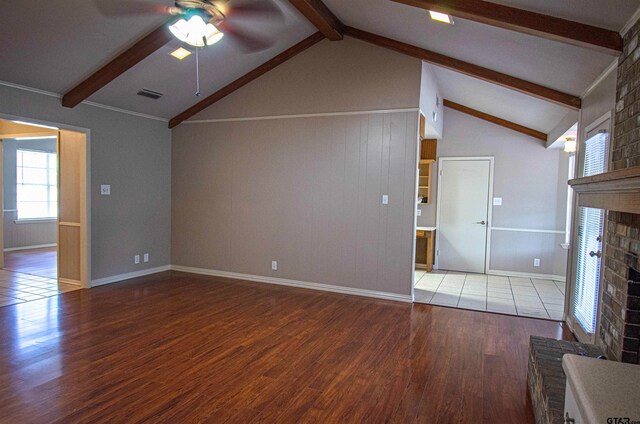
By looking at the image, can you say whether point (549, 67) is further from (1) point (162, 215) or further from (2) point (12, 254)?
(2) point (12, 254)

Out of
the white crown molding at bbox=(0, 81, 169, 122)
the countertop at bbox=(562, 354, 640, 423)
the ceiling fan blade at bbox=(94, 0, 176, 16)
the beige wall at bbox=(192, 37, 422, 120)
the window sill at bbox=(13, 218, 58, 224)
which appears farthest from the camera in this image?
the window sill at bbox=(13, 218, 58, 224)

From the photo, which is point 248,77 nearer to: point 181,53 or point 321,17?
point 181,53

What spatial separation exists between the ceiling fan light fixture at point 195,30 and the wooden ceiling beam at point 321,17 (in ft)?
5.10

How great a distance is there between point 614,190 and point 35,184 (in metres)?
10.4

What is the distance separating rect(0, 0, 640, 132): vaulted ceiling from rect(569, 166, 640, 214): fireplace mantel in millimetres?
1149

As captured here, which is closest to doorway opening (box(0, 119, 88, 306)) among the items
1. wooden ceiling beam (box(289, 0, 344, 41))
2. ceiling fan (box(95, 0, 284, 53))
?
ceiling fan (box(95, 0, 284, 53))

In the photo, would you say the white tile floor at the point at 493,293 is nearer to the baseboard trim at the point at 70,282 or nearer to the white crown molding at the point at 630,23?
the white crown molding at the point at 630,23

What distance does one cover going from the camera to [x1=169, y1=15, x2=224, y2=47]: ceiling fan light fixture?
9.67ft

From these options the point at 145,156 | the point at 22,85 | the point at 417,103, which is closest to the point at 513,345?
the point at 417,103

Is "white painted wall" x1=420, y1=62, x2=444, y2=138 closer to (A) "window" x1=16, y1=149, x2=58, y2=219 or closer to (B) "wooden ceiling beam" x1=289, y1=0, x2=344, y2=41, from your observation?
(B) "wooden ceiling beam" x1=289, y1=0, x2=344, y2=41

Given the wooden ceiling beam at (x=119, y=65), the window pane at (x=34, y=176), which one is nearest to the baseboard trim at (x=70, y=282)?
the wooden ceiling beam at (x=119, y=65)

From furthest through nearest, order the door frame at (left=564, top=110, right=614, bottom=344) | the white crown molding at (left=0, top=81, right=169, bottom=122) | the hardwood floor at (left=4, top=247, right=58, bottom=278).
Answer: the hardwood floor at (left=4, top=247, right=58, bottom=278), the white crown molding at (left=0, top=81, right=169, bottom=122), the door frame at (left=564, top=110, right=614, bottom=344)

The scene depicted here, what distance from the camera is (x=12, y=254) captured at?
7.78 metres

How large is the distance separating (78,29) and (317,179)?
320 cm
